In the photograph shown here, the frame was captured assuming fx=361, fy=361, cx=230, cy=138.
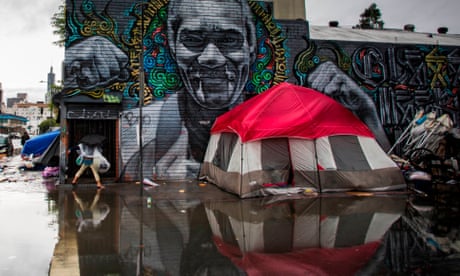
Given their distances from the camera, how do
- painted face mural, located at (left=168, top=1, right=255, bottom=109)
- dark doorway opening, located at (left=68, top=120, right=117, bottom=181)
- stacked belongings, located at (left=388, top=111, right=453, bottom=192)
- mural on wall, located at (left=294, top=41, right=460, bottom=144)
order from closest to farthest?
stacked belongings, located at (left=388, top=111, right=453, bottom=192) → dark doorway opening, located at (left=68, top=120, right=117, bottom=181) → painted face mural, located at (left=168, top=1, right=255, bottom=109) → mural on wall, located at (left=294, top=41, right=460, bottom=144)

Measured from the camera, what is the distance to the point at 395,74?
15680 millimetres

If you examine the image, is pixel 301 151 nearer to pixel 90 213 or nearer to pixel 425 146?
pixel 425 146

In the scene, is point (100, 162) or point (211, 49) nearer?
point (100, 162)

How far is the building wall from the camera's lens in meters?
13.6

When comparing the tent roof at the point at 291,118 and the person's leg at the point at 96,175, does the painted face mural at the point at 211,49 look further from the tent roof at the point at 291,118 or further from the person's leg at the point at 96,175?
the person's leg at the point at 96,175

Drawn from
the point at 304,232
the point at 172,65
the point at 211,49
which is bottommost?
the point at 304,232

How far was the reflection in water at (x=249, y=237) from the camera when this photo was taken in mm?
4910

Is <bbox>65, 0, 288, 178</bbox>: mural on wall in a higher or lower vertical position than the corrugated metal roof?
lower

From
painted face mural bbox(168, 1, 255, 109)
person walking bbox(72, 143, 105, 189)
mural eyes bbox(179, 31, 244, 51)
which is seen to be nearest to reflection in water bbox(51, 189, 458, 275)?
person walking bbox(72, 143, 105, 189)

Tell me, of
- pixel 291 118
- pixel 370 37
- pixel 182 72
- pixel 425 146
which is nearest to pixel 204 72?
pixel 182 72

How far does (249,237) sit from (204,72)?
9.19 meters

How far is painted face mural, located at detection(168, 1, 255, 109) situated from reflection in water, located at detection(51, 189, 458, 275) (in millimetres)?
5849

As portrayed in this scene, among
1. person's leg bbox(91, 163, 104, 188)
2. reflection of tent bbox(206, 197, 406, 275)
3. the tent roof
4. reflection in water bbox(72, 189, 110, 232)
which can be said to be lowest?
reflection of tent bbox(206, 197, 406, 275)

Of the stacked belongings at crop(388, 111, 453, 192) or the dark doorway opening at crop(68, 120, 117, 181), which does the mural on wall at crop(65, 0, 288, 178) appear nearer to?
the dark doorway opening at crop(68, 120, 117, 181)
